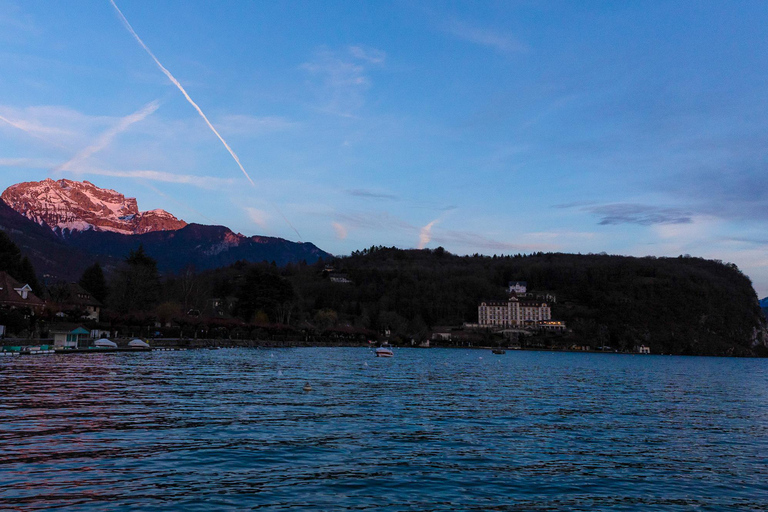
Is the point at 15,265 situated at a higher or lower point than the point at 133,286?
higher

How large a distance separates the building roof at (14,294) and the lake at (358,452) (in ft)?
214

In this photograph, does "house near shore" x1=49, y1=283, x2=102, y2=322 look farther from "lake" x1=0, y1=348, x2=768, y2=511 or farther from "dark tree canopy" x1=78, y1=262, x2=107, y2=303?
"lake" x1=0, y1=348, x2=768, y2=511

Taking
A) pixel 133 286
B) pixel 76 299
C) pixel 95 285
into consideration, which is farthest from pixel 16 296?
pixel 95 285

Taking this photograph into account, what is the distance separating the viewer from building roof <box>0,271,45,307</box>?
93.6 m

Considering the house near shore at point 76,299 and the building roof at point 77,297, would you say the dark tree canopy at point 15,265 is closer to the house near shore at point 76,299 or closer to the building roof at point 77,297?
the house near shore at point 76,299

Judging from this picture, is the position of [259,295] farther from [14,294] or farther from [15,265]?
[14,294]

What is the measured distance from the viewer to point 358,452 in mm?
20203

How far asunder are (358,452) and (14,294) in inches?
3770

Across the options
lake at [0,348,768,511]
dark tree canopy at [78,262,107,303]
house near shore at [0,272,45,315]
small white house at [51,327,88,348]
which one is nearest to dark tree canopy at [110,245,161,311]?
dark tree canopy at [78,262,107,303]

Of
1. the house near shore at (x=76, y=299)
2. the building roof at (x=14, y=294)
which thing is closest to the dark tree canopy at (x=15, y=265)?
the house near shore at (x=76, y=299)

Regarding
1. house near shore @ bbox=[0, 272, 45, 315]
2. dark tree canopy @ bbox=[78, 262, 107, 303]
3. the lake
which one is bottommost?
the lake

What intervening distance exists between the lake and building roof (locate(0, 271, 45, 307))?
65.2 m

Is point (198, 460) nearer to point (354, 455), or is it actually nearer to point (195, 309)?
point (354, 455)

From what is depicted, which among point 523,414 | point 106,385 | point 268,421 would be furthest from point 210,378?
point 523,414
